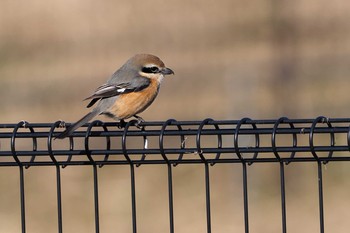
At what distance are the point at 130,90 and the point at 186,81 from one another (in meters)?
3.54

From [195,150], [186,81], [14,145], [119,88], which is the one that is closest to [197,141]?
[195,150]

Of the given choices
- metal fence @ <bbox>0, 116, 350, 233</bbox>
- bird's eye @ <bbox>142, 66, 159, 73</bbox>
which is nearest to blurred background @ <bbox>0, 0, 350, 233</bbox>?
bird's eye @ <bbox>142, 66, 159, 73</bbox>

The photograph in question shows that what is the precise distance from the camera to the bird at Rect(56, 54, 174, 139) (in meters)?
6.06

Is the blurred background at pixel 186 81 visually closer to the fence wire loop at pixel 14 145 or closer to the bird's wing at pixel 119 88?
the bird's wing at pixel 119 88

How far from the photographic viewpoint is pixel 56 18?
10609mm

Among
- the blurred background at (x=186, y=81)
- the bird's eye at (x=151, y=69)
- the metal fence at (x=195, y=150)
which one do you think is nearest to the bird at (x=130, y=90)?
the bird's eye at (x=151, y=69)

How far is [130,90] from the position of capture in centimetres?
622

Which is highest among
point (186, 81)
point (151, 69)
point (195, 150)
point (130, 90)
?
point (186, 81)

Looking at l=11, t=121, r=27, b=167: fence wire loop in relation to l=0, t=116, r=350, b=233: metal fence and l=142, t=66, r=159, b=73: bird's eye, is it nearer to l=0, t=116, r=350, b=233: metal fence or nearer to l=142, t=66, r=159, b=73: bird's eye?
l=0, t=116, r=350, b=233: metal fence

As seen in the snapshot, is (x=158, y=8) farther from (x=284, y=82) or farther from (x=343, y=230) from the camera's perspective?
(x=343, y=230)

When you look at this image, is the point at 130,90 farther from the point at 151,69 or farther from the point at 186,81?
the point at 186,81

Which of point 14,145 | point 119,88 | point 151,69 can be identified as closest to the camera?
point 14,145

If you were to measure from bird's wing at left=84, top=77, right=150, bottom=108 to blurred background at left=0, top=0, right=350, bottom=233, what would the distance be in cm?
207

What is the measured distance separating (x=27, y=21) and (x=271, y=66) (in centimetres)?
303
